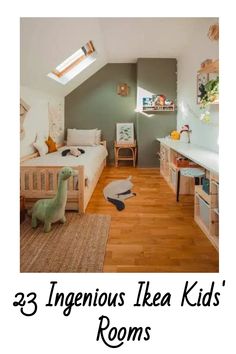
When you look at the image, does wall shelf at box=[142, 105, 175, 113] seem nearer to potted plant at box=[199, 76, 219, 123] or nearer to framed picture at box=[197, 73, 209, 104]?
framed picture at box=[197, 73, 209, 104]

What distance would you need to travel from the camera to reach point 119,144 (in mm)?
6273

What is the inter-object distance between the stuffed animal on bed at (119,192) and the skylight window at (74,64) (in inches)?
71.8

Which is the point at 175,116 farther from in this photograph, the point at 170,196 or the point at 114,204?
the point at 114,204

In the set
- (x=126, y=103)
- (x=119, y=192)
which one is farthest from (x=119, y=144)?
(x=119, y=192)

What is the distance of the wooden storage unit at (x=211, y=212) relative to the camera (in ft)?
8.13

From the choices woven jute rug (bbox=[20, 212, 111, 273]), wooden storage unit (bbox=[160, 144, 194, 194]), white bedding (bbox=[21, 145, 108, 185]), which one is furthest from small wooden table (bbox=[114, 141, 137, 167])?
woven jute rug (bbox=[20, 212, 111, 273])

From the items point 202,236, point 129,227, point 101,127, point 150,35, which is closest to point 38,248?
point 129,227

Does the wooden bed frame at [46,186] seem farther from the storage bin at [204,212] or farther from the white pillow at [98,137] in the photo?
the white pillow at [98,137]

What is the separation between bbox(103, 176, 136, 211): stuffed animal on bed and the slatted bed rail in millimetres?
482

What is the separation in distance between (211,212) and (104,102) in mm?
4400

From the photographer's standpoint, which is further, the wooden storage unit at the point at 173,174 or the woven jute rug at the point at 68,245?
the wooden storage unit at the point at 173,174

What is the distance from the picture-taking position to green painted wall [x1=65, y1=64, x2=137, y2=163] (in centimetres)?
634

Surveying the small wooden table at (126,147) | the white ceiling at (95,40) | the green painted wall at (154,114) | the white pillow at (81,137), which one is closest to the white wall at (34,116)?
the white ceiling at (95,40)

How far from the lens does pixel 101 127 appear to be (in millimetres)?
6508
